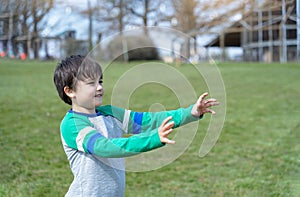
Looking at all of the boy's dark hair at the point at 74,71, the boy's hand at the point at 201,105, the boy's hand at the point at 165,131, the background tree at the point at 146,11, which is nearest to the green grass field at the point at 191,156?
the boy's hand at the point at 201,105

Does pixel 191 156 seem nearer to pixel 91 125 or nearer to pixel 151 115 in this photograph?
pixel 151 115

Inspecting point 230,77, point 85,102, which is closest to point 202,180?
point 85,102

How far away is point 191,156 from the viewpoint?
13.6ft

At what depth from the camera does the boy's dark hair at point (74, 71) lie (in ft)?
5.13

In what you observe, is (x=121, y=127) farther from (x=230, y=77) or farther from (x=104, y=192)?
(x=230, y=77)

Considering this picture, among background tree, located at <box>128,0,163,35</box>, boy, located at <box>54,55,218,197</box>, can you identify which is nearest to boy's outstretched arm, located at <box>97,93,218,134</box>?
boy, located at <box>54,55,218,197</box>

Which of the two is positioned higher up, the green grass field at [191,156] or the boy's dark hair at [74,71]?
the boy's dark hair at [74,71]

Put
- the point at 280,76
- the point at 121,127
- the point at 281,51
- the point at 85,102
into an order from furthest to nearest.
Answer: the point at 281,51, the point at 280,76, the point at 121,127, the point at 85,102

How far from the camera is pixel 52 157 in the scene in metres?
3.96

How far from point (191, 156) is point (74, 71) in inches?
105

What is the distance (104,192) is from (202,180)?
184 cm

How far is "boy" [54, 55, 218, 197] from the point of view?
5.06 ft

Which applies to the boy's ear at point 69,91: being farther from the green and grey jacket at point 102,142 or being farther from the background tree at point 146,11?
the background tree at point 146,11

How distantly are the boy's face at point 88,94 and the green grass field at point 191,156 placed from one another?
0.31 metres
